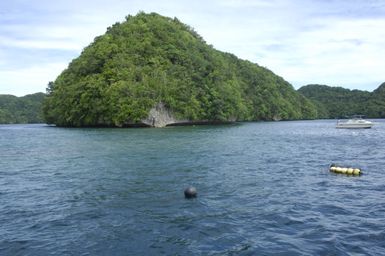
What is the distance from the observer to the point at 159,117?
12138cm

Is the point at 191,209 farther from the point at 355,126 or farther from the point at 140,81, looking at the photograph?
the point at 140,81

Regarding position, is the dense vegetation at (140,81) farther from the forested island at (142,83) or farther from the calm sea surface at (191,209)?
the calm sea surface at (191,209)

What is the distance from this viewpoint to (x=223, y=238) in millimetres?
14648

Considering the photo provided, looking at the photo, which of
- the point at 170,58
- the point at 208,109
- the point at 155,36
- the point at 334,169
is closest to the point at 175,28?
the point at 155,36

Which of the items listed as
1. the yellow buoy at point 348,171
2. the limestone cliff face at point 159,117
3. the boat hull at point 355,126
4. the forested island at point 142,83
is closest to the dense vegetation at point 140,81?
the forested island at point 142,83

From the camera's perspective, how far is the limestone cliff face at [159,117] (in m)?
→ 118

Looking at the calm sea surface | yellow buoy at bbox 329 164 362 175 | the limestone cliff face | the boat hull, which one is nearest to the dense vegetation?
the limestone cliff face

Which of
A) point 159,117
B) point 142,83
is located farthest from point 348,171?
point 142,83

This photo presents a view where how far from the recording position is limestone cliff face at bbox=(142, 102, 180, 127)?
118m

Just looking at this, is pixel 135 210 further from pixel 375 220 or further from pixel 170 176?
pixel 375 220

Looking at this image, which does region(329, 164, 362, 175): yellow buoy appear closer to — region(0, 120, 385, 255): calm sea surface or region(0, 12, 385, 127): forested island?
region(0, 120, 385, 255): calm sea surface

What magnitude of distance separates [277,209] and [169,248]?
278 inches

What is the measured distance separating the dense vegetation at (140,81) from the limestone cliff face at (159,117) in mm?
1798

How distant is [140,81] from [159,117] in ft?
51.6
